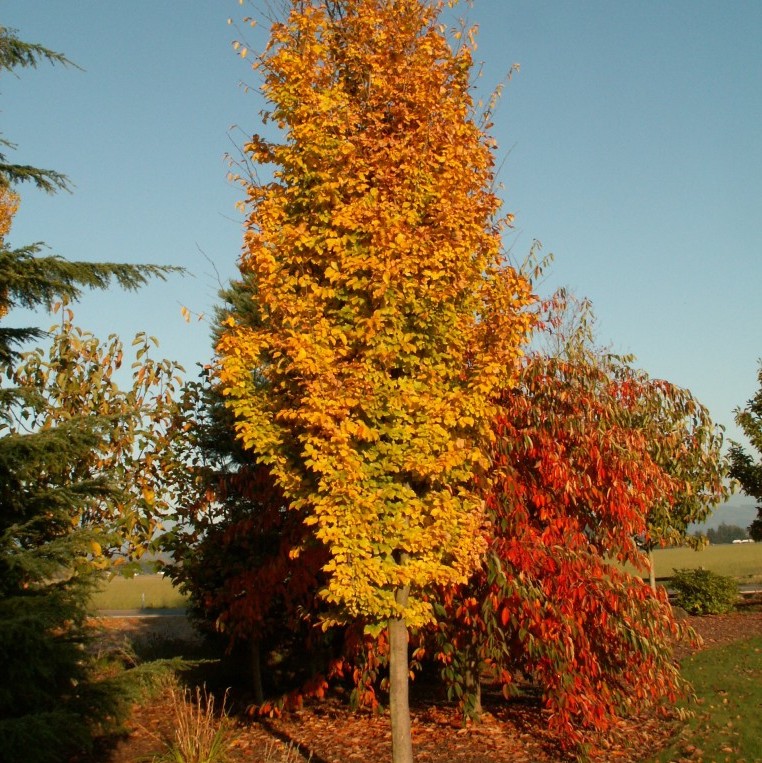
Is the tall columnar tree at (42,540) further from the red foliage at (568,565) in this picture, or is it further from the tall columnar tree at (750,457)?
the tall columnar tree at (750,457)

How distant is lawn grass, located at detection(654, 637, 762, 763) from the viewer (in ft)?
25.7

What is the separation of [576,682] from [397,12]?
6.72 metres

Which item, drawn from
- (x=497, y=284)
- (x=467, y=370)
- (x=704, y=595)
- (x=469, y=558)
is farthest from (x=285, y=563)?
(x=704, y=595)

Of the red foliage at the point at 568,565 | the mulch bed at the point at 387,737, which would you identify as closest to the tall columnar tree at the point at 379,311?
the red foliage at the point at 568,565

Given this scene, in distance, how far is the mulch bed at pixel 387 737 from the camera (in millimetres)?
8188

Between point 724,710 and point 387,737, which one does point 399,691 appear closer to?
point 387,737

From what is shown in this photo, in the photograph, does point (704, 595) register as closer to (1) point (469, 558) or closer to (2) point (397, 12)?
(1) point (469, 558)

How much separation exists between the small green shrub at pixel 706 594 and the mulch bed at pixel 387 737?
1179 centimetres

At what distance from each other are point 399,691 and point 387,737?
345 cm

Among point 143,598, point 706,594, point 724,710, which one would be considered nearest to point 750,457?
point 706,594

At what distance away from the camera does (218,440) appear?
436 inches

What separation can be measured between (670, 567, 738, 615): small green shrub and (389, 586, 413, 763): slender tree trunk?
16849 millimetres

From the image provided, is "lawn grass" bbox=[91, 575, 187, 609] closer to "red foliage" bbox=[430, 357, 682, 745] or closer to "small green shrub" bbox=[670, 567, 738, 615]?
"small green shrub" bbox=[670, 567, 738, 615]

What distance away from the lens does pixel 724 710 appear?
9.54m
